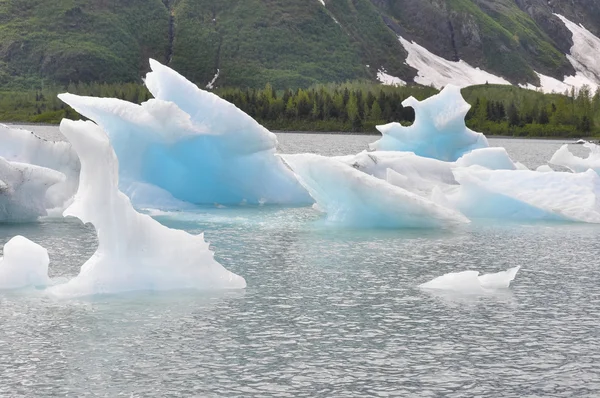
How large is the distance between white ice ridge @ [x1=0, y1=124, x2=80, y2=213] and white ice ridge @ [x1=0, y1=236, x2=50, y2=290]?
10904 mm

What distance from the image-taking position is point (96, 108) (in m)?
30.3

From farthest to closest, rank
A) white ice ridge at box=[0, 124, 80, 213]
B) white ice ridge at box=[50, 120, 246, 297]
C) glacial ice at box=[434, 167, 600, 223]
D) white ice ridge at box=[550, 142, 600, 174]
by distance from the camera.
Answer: white ice ridge at box=[550, 142, 600, 174] → glacial ice at box=[434, 167, 600, 223] → white ice ridge at box=[0, 124, 80, 213] → white ice ridge at box=[50, 120, 246, 297]

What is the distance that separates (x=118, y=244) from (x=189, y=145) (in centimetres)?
1626

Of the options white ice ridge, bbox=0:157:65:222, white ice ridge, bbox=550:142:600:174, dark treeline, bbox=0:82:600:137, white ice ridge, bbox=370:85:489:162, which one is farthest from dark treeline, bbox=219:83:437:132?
white ice ridge, bbox=0:157:65:222

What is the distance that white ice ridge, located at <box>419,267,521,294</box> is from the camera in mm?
18391

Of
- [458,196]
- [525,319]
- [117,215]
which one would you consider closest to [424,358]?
[525,319]

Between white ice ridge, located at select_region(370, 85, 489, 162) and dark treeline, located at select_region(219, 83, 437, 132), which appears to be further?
dark treeline, located at select_region(219, 83, 437, 132)

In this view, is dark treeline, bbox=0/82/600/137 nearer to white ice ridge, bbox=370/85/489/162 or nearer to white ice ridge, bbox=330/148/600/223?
white ice ridge, bbox=370/85/489/162

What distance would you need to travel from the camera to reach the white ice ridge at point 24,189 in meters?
26.1

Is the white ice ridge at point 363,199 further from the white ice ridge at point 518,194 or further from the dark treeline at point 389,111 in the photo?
the dark treeline at point 389,111

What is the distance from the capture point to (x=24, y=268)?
17.6 metres

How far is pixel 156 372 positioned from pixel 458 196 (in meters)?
20.5

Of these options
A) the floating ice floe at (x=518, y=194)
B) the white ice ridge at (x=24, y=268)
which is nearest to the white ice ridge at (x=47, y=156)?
the floating ice floe at (x=518, y=194)

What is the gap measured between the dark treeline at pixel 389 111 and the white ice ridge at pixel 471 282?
11836 centimetres
